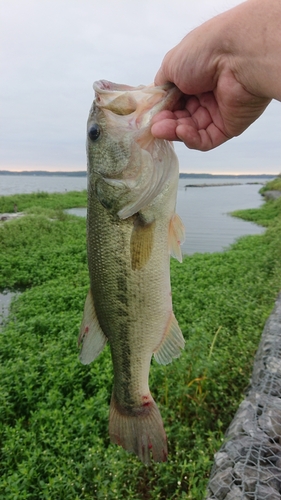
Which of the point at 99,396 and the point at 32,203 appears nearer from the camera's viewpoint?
the point at 99,396

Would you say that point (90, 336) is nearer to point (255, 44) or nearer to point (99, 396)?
point (255, 44)

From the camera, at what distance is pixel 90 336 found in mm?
2104

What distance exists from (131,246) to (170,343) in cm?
65

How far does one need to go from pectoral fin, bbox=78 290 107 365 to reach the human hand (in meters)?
1.04

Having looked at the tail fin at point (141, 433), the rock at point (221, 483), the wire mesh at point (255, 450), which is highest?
the tail fin at point (141, 433)

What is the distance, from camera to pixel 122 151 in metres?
1.90

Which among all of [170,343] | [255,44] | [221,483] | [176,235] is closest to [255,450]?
[221,483]

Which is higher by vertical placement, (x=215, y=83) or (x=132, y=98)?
(x=215, y=83)

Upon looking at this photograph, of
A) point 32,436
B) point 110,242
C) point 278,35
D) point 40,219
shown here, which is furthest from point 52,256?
point 278,35

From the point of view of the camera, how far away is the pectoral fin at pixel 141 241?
6.27 ft

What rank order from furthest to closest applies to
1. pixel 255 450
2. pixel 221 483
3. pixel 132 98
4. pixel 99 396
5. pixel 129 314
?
pixel 99 396
pixel 255 450
pixel 221 483
pixel 129 314
pixel 132 98

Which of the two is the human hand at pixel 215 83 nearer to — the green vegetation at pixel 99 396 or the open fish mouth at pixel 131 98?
the open fish mouth at pixel 131 98

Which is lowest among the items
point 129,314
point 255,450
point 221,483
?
point 221,483

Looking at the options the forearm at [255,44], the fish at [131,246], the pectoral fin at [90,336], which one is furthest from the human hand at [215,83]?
the pectoral fin at [90,336]
